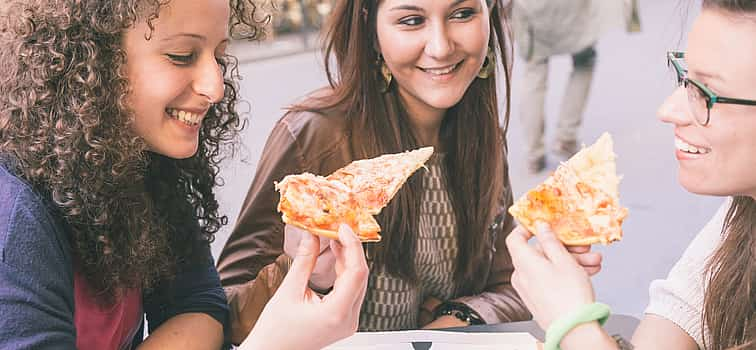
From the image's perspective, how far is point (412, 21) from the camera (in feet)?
6.52

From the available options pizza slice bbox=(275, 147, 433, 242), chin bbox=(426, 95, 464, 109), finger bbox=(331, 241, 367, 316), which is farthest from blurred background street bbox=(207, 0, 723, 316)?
finger bbox=(331, 241, 367, 316)

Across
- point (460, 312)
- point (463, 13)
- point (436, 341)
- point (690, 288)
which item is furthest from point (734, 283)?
point (463, 13)

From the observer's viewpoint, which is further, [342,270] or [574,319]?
[342,270]

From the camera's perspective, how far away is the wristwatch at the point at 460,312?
1938 millimetres

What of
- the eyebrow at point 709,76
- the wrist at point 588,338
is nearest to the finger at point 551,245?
the wrist at point 588,338

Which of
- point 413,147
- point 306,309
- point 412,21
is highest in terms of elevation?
point 412,21

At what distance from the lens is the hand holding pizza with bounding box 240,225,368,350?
1.38 meters

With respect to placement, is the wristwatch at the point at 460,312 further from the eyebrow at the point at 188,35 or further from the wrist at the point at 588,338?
the eyebrow at the point at 188,35

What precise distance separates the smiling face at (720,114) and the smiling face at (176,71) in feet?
2.54

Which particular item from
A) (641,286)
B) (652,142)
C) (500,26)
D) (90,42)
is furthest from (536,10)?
(90,42)

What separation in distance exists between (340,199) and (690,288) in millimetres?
702

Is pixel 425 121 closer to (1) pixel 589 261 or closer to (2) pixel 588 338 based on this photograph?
(1) pixel 589 261

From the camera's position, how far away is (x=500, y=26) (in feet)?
7.13

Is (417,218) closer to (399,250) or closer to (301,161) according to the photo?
(399,250)
